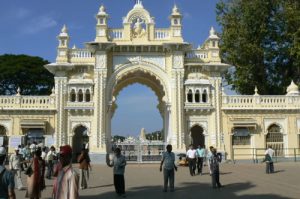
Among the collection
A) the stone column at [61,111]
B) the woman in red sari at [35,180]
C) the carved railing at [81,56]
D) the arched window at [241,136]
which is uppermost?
the carved railing at [81,56]

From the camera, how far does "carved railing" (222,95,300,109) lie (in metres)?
29.6

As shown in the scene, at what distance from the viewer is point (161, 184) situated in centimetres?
1538

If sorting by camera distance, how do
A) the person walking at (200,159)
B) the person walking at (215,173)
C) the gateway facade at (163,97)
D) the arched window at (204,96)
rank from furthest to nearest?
1. the arched window at (204,96)
2. the gateway facade at (163,97)
3. the person walking at (200,159)
4. the person walking at (215,173)

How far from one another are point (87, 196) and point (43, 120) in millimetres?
16992

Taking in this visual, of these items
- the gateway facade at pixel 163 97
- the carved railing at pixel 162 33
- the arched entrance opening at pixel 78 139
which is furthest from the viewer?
the arched entrance opening at pixel 78 139

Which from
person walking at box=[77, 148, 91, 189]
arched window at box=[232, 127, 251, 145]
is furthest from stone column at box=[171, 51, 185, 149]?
person walking at box=[77, 148, 91, 189]

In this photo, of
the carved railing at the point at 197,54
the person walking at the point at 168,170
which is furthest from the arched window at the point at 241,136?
the person walking at the point at 168,170

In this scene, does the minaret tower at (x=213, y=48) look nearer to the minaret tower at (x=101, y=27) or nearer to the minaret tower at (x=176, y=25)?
the minaret tower at (x=176, y=25)

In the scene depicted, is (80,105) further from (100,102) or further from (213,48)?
(213,48)

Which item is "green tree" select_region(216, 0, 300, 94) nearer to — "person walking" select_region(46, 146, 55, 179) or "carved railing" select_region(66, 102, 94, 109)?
"carved railing" select_region(66, 102, 94, 109)

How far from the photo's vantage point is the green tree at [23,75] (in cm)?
4506

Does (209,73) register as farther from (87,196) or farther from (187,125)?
(87,196)

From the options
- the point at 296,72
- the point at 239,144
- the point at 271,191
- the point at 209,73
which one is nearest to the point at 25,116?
the point at 209,73

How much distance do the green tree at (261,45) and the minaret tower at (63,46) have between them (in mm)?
14849
